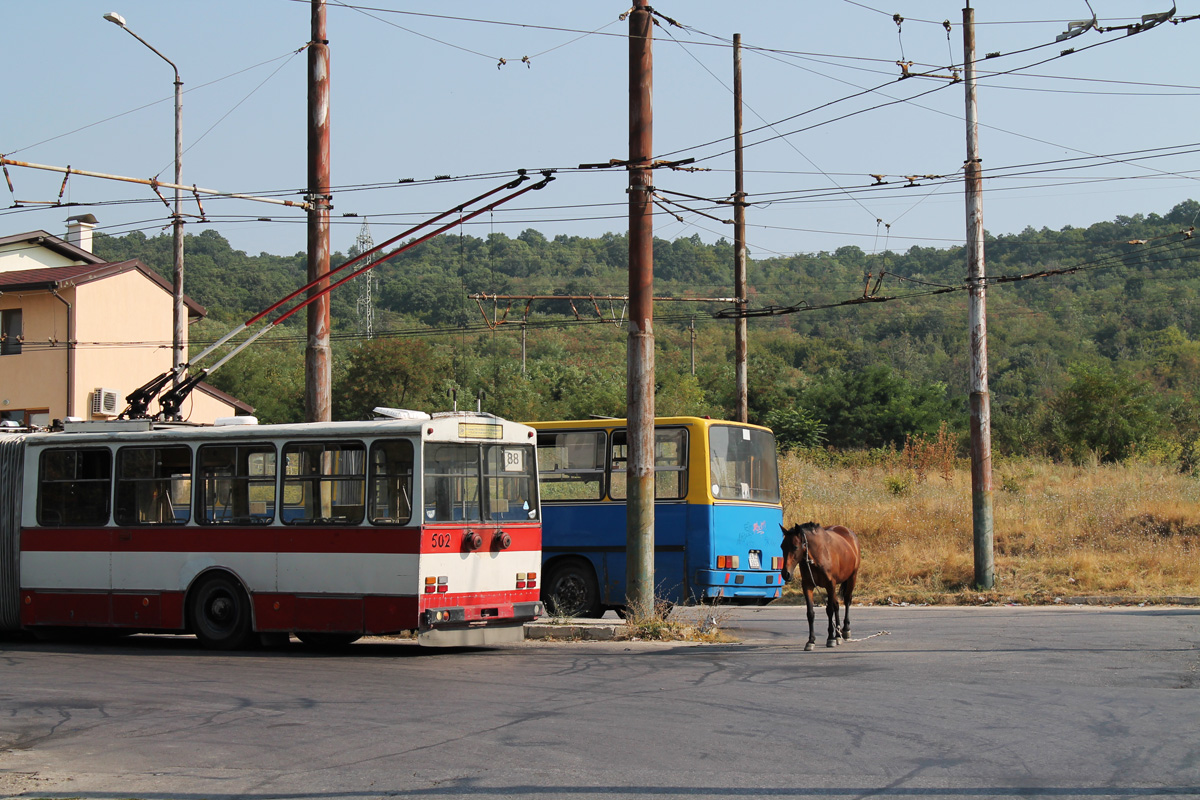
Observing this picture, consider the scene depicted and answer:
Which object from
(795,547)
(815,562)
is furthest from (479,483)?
(815,562)

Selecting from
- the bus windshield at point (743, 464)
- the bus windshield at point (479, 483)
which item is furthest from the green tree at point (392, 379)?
the bus windshield at point (479, 483)

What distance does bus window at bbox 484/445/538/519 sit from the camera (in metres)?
15.3

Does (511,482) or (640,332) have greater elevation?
(640,332)

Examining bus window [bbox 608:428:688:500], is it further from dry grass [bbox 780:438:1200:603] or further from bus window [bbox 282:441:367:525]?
dry grass [bbox 780:438:1200:603]

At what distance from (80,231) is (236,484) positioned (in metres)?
34.5

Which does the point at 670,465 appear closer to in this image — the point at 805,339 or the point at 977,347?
the point at 977,347

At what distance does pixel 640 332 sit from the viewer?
16.7m

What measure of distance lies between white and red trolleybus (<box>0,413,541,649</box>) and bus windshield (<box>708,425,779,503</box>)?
364 centimetres

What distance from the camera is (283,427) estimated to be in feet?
49.7

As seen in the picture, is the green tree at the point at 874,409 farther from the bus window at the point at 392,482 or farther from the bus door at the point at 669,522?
the bus window at the point at 392,482

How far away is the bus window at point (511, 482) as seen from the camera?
15262 millimetres

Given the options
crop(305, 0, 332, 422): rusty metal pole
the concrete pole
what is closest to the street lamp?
the concrete pole

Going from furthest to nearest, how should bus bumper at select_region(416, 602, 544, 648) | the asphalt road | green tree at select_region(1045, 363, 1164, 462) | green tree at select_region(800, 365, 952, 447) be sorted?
green tree at select_region(800, 365, 952, 447)
green tree at select_region(1045, 363, 1164, 462)
bus bumper at select_region(416, 602, 544, 648)
the asphalt road

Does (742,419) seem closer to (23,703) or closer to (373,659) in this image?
(373,659)
